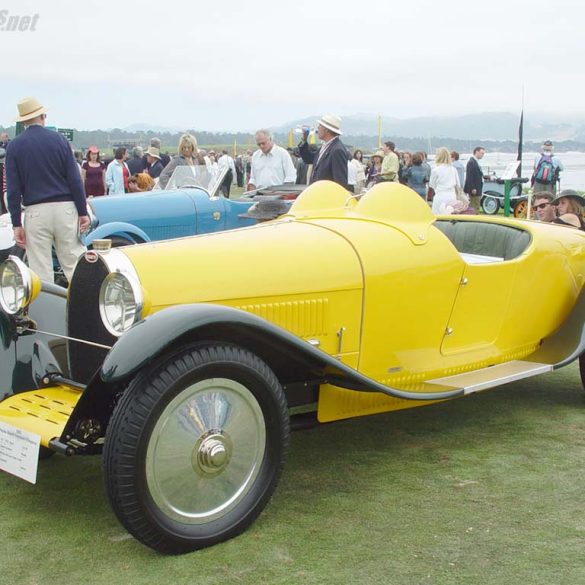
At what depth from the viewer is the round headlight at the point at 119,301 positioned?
3018 millimetres

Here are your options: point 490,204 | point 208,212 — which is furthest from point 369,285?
point 490,204

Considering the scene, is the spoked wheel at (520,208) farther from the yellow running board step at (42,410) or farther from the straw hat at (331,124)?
the yellow running board step at (42,410)

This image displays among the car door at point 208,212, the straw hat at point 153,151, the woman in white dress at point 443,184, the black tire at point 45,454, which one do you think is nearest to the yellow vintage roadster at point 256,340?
the black tire at point 45,454

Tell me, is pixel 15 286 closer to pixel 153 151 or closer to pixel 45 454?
pixel 45 454

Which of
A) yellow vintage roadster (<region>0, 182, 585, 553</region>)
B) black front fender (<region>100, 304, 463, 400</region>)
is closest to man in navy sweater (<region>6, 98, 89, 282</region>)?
yellow vintage roadster (<region>0, 182, 585, 553</region>)

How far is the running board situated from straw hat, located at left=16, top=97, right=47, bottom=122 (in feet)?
12.9

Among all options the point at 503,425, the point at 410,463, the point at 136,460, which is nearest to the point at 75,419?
the point at 136,460

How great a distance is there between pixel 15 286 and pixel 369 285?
1.67 meters

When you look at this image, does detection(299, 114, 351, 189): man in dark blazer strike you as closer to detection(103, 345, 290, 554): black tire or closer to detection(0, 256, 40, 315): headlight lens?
detection(0, 256, 40, 315): headlight lens

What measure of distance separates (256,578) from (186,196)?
637 cm

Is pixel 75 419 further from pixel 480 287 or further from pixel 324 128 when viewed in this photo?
pixel 324 128

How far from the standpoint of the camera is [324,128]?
6957 mm

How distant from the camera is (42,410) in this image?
320 cm

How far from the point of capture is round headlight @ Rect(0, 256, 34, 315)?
11.4 feet
